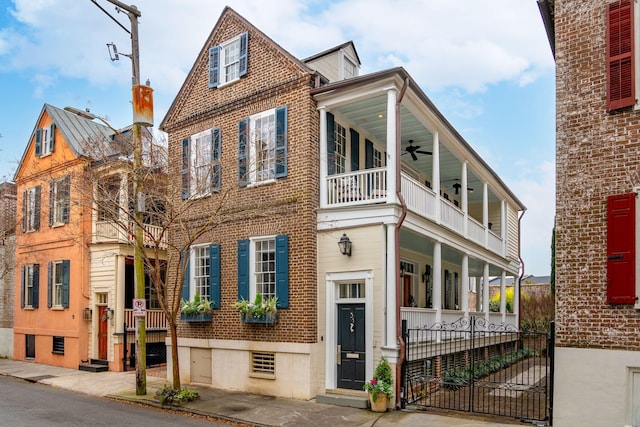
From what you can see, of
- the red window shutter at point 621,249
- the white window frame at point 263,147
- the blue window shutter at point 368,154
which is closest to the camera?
the red window shutter at point 621,249

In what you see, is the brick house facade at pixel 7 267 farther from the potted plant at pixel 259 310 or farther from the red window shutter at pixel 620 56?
the red window shutter at pixel 620 56

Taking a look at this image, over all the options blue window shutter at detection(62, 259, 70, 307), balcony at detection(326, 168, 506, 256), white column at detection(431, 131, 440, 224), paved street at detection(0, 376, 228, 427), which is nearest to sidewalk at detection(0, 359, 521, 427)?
paved street at detection(0, 376, 228, 427)

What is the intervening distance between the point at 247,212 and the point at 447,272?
10749mm

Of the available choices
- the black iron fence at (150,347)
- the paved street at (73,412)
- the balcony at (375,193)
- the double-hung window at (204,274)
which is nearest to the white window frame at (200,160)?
the double-hung window at (204,274)

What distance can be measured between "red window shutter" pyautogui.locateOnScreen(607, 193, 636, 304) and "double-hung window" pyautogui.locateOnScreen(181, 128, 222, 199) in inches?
364

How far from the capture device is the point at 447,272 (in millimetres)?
22625

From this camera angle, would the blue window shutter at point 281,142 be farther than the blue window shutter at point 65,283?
No

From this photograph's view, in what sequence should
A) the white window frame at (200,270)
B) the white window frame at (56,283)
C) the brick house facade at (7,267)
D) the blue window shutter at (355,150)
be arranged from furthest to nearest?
the brick house facade at (7,267) → the white window frame at (56,283) → the white window frame at (200,270) → the blue window shutter at (355,150)

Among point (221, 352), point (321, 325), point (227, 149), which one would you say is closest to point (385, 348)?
point (321, 325)

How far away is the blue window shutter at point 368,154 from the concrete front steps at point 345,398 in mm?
6336

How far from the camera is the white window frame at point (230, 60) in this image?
51.6 ft

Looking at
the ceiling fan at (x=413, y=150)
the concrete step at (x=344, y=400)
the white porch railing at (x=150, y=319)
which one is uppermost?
the ceiling fan at (x=413, y=150)

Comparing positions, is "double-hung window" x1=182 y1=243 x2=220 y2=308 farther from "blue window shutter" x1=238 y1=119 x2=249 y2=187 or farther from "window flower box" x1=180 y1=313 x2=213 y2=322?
"blue window shutter" x1=238 y1=119 x2=249 y2=187

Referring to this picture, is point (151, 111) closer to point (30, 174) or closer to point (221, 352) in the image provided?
point (221, 352)
